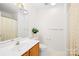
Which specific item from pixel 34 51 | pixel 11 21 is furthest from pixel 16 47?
pixel 11 21

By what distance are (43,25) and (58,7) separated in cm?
36

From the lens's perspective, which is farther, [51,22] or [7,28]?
[51,22]

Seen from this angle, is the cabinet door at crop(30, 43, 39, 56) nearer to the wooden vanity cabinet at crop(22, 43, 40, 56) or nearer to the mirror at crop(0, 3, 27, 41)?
the wooden vanity cabinet at crop(22, 43, 40, 56)

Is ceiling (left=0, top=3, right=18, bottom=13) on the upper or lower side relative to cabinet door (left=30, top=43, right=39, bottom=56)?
upper

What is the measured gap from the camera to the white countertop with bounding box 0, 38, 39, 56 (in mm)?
1688

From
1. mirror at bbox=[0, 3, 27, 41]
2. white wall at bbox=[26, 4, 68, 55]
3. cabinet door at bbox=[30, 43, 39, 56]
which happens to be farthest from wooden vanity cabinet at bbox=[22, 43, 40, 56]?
mirror at bbox=[0, 3, 27, 41]

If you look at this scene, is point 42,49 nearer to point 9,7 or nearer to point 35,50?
point 35,50

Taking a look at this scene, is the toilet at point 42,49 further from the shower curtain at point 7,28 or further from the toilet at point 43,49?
the shower curtain at point 7,28

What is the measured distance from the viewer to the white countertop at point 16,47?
5.54ft

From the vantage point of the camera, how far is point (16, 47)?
180 cm

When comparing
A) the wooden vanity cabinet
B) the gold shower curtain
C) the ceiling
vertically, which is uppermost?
the ceiling

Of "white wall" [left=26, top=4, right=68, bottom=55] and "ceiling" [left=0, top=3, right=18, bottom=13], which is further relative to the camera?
"white wall" [left=26, top=4, right=68, bottom=55]

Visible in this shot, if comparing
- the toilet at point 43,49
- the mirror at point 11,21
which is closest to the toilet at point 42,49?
the toilet at point 43,49

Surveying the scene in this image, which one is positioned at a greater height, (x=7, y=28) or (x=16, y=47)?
(x=7, y=28)
